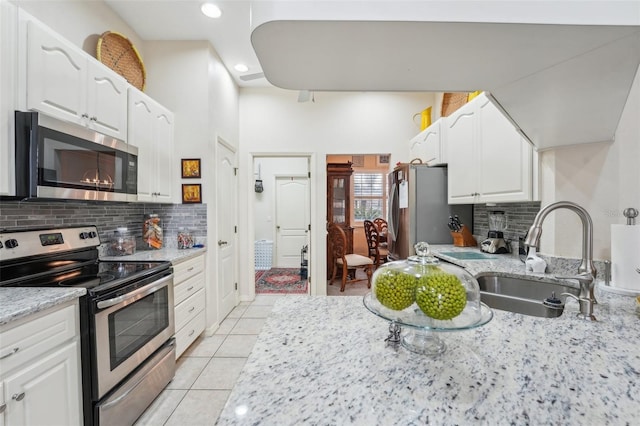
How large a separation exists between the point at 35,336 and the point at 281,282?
3.52 metres

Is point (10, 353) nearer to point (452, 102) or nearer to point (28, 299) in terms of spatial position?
point (28, 299)

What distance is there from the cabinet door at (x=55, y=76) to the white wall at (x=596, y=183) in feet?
8.69

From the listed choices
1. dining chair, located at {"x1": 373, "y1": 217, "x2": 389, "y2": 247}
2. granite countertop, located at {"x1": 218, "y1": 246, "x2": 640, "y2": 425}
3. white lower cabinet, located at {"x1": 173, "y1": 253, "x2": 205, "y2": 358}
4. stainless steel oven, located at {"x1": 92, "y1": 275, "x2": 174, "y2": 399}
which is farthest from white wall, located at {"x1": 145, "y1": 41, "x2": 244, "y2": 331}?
dining chair, located at {"x1": 373, "y1": 217, "x2": 389, "y2": 247}

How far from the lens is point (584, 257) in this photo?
1074mm

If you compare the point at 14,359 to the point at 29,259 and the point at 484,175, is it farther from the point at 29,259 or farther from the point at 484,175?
the point at 484,175

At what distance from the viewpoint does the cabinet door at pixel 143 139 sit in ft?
6.84

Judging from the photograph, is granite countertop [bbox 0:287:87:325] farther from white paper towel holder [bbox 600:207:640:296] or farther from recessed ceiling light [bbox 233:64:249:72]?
recessed ceiling light [bbox 233:64:249:72]

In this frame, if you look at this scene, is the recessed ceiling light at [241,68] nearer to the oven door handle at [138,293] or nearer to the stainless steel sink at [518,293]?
the oven door handle at [138,293]

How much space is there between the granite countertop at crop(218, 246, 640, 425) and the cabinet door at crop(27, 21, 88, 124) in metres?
1.65

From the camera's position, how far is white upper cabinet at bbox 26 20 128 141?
1.36 metres

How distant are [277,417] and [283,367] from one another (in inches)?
6.5

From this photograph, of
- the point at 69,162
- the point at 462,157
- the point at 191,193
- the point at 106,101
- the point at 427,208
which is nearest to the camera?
the point at 69,162

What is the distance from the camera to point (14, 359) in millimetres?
1014

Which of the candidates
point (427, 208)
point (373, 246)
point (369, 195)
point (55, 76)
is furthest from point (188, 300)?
point (369, 195)
